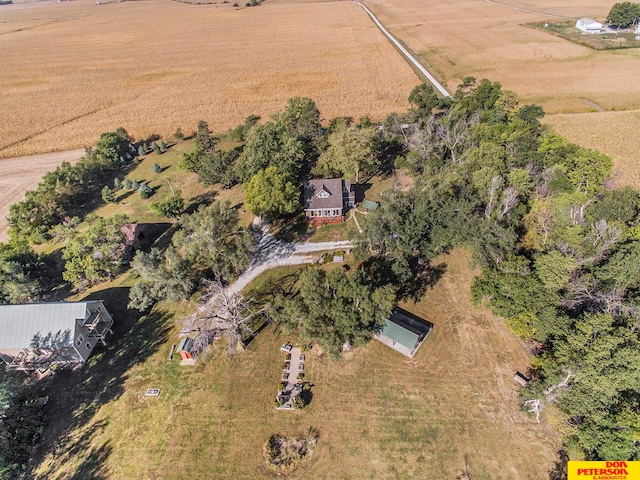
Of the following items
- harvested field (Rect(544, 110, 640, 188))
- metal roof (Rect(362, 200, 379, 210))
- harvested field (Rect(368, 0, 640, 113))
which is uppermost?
harvested field (Rect(368, 0, 640, 113))

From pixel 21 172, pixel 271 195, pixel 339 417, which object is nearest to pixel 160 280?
pixel 271 195

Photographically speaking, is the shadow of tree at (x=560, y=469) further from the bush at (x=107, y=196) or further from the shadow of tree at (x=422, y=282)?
the bush at (x=107, y=196)

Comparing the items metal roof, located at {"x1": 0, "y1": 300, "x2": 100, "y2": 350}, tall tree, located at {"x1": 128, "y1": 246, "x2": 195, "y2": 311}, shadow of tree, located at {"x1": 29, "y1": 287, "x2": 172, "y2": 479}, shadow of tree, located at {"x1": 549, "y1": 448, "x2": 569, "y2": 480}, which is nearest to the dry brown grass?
tall tree, located at {"x1": 128, "y1": 246, "x2": 195, "y2": 311}

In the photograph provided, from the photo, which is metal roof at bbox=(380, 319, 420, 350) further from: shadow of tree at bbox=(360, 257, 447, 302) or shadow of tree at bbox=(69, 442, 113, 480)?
shadow of tree at bbox=(69, 442, 113, 480)

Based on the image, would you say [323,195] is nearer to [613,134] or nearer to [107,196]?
[107,196]

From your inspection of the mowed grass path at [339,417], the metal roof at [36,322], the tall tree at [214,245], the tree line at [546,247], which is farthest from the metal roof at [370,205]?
the metal roof at [36,322]

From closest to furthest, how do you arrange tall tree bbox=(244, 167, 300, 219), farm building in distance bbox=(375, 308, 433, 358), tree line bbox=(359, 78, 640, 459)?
tree line bbox=(359, 78, 640, 459)
farm building in distance bbox=(375, 308, 433, 358)
tall tree bbox=(244, 167, 300, 219)
